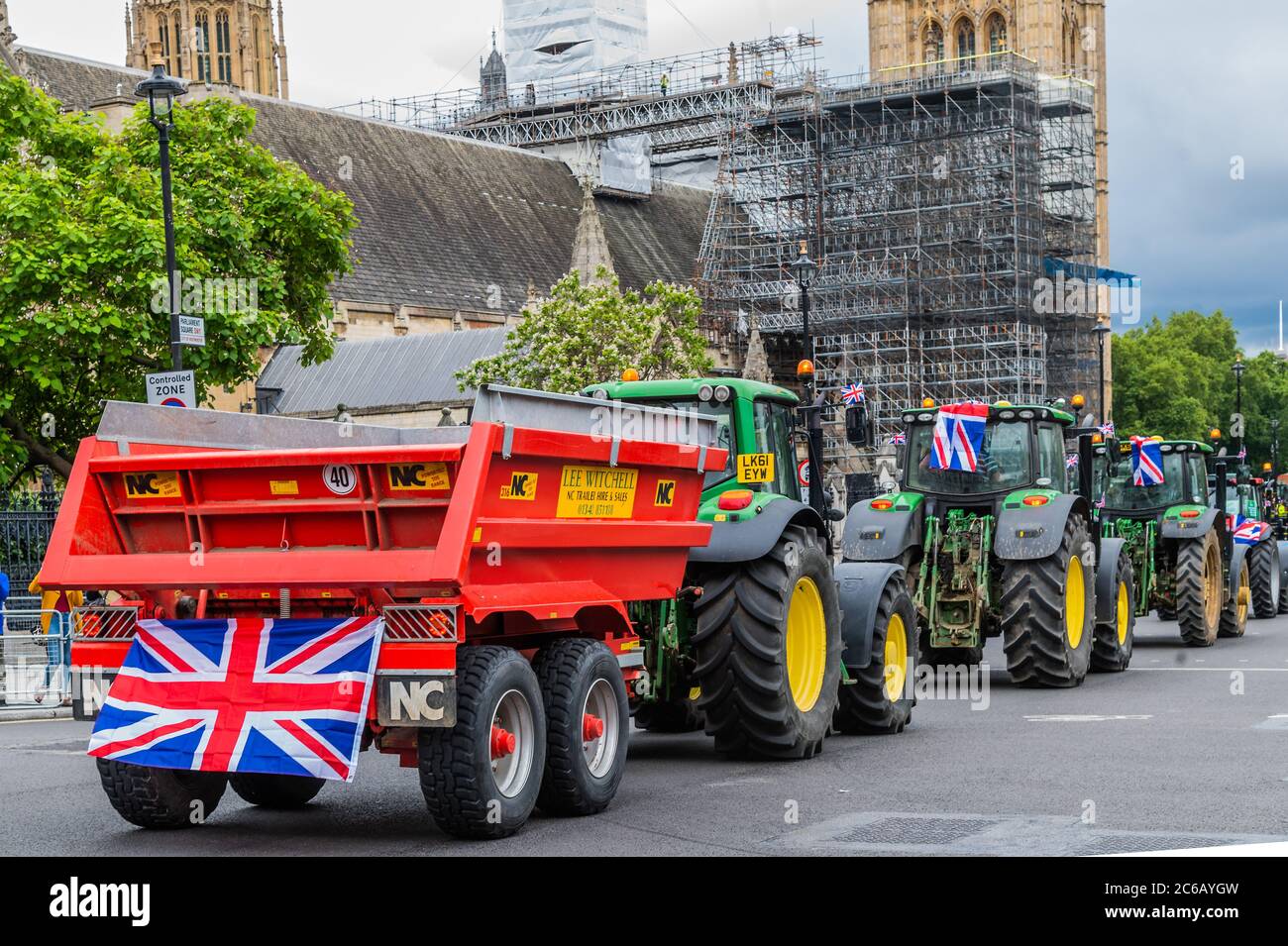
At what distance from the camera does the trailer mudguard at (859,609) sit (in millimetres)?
13414

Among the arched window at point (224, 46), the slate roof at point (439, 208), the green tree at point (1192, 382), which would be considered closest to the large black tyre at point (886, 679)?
the slate roof at point (439, 208)

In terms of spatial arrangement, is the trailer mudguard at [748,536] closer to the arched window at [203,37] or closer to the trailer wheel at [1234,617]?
the trailer wheel at [1234,617]

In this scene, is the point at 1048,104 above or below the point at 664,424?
above

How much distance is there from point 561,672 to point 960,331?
57.7m

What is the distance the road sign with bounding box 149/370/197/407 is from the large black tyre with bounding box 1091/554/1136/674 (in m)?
9.74

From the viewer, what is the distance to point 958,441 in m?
17.9

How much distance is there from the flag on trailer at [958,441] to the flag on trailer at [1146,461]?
7.07m

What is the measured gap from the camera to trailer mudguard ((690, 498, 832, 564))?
462 inches

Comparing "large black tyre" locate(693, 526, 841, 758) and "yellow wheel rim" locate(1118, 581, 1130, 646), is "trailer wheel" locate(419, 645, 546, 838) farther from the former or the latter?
"yellow wheel rim" locate(1118, 581, 1130, 646)

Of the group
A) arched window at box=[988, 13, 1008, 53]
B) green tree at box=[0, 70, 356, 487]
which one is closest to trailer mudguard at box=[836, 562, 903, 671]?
green tree at box=[0, 70, 356, 487]

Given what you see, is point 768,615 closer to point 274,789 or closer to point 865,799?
point 865,799
